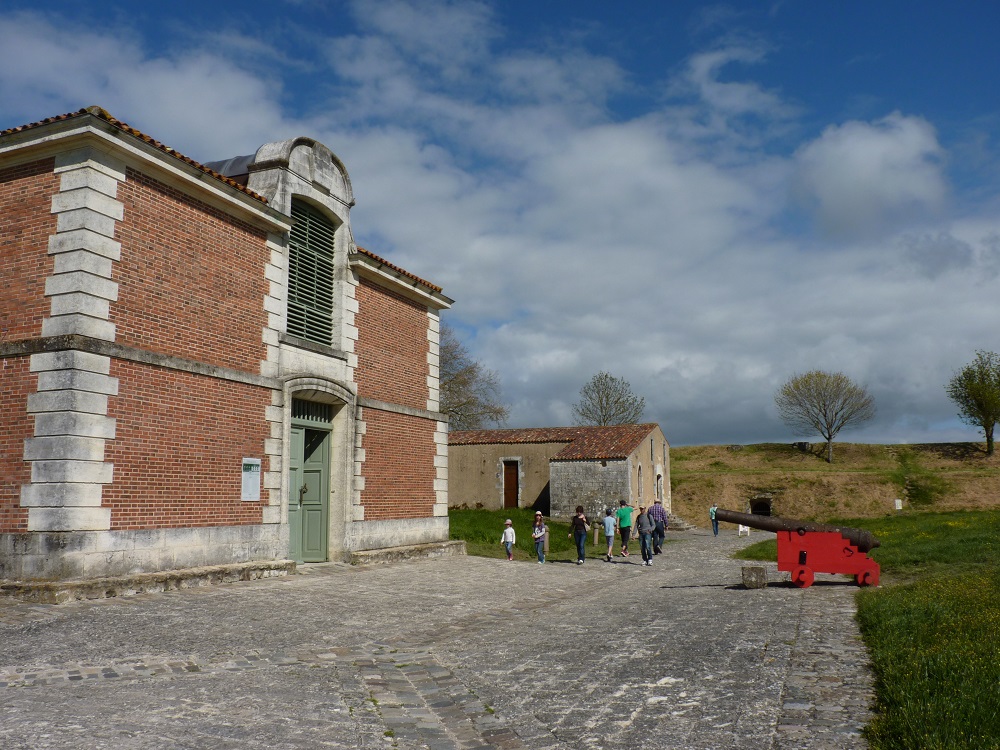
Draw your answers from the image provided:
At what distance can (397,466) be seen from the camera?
15734 mm

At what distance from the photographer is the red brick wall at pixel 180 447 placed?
32.3 feet

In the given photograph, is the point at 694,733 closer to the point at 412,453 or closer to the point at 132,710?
the point at 132,710

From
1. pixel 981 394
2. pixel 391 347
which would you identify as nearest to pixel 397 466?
pixel 391 347

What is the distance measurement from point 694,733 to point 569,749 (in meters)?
0.78

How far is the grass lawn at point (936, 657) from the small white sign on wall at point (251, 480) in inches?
336

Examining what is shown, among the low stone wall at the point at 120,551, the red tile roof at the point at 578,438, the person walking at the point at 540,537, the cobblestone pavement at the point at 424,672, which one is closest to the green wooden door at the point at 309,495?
the low stone wall at the point at 120,551

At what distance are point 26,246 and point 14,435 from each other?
2426 mm

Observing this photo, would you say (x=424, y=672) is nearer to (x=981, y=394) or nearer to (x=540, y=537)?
(x=540, y=537)

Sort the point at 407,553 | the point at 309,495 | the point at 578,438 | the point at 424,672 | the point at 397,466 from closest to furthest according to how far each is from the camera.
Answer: the point at 424,672 → the point at 309,495 → the point at 407,553 → the point at 397,466 → the point at 578,438

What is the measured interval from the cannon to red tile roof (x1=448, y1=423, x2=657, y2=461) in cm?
1791

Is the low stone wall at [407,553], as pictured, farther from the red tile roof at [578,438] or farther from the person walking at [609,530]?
the red tile roof at [578,438]

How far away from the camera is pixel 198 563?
1078 cm

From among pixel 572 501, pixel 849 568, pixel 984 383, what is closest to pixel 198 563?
pixel 849 568

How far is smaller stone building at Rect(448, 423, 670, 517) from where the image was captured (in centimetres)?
3055
